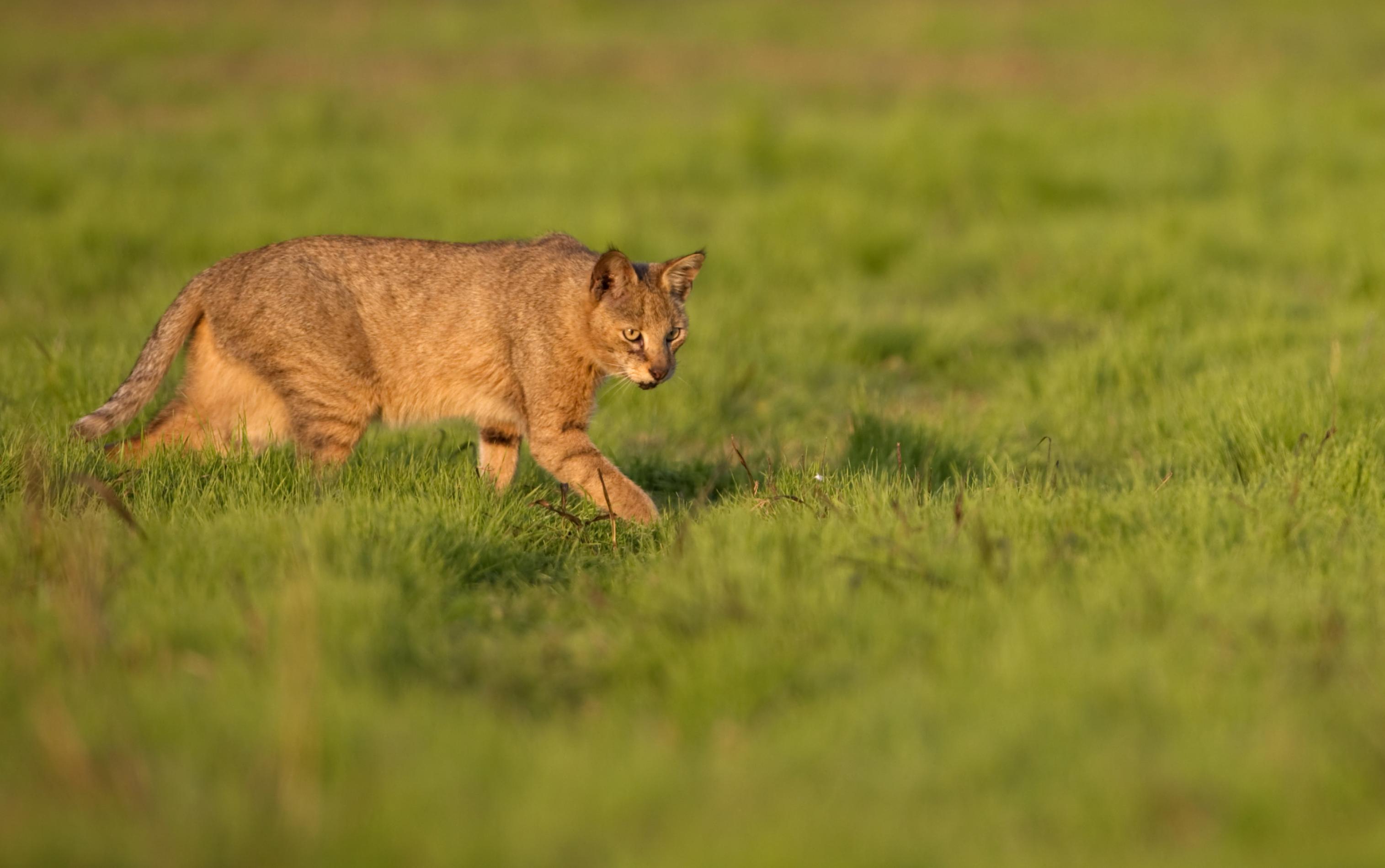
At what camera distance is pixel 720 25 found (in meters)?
23.7

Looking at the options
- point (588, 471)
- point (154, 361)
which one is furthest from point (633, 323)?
point (154, 361)

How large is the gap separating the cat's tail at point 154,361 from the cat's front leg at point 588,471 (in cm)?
142

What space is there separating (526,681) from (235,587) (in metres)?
0.92

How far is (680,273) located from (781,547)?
1780 millimetres

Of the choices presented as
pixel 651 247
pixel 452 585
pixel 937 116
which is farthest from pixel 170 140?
pixel 452 585

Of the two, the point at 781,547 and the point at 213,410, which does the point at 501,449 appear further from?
the point at 781,547

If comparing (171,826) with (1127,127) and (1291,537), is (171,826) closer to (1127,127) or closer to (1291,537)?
(1291,537)

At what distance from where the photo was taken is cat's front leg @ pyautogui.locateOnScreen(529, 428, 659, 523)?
5.02 m

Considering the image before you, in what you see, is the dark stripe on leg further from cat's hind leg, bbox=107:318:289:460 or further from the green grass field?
cat's hind leg, bbox=107:318:289:460

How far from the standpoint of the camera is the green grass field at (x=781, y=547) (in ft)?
9.01

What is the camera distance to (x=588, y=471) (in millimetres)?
5215

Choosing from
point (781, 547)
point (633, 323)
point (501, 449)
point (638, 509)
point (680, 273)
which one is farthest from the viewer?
point (501, 449)

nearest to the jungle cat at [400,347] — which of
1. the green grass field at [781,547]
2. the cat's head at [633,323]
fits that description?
the cat's head at [633,323]

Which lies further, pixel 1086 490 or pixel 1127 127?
pixel 1127 127
